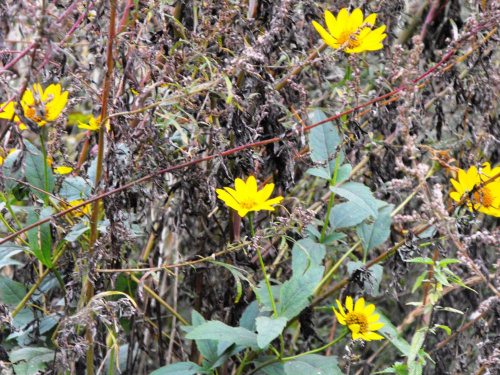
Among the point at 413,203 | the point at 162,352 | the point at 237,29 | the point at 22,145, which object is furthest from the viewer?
the point at 413,203

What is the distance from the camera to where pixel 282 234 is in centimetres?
98

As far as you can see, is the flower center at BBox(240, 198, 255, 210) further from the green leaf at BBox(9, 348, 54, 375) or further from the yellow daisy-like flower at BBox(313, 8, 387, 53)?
the green leaf at BBox(9, 348, 54, 375)

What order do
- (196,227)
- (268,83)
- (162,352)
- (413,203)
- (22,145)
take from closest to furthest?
(22,145) < (268,83) < (162,352) < (196,227) < (413,203)

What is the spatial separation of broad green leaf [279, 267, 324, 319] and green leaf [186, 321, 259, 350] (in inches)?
3.0

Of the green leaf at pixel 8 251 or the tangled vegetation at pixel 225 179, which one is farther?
the green leaf at pixel 8 251

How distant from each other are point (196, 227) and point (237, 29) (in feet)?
→ 1.97

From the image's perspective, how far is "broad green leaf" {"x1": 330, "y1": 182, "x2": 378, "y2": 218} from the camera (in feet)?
3.39

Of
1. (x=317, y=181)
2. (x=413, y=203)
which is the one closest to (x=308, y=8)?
(x=317, y=181)

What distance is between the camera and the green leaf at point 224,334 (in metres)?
0.97

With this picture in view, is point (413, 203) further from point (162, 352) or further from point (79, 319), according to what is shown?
point (79, 319)

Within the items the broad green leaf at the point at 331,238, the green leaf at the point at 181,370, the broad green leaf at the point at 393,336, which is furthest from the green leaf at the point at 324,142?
the green leaf at the point at 181,370

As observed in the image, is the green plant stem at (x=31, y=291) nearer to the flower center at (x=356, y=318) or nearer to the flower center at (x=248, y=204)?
the flower center at (x=248, y=204)

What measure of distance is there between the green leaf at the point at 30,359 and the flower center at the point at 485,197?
91cm

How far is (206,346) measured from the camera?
110 cm
